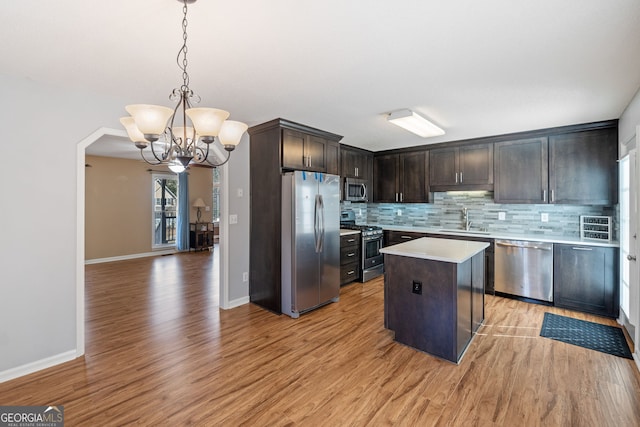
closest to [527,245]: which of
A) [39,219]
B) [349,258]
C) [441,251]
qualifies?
[441,251]

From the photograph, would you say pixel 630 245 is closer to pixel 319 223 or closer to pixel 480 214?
pixel 480 214

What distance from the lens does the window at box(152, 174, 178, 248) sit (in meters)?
8.21

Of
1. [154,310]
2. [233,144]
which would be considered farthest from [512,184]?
[154,310]

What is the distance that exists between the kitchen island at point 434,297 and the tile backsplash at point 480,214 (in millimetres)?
2139

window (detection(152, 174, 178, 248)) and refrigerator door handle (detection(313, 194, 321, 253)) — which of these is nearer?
refrigerator door handle (detection(313, 194, 321, 253))

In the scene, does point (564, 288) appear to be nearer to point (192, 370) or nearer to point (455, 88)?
point (455, 88)

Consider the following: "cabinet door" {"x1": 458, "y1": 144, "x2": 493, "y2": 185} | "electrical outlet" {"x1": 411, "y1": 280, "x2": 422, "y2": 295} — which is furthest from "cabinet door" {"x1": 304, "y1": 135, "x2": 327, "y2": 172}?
"cabinet door" {"x1": 458, "y1": 144, "x2": 493, "y2": 185}

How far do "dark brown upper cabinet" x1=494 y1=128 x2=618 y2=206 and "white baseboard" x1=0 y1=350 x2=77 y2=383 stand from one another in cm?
555

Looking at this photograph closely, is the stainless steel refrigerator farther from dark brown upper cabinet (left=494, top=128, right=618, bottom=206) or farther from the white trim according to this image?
dark brown upper cabinet (left=494, top=128, right=618, bottom=206)

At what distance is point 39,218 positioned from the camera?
260 centimetres

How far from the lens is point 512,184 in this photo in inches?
180

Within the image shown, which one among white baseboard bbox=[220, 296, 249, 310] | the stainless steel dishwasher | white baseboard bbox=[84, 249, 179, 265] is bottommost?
white baseboard bbox=[220, 296, 249, 310]

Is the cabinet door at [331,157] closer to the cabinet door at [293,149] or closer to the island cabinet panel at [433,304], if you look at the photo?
the cabinet door at [293,149]

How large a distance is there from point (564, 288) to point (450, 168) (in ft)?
7.60
